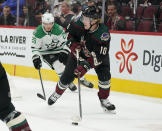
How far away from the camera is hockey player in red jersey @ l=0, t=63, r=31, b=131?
8.13 ft

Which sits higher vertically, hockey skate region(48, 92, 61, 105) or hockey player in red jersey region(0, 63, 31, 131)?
hockey player in red jersey region(0, 63, 31, 131)

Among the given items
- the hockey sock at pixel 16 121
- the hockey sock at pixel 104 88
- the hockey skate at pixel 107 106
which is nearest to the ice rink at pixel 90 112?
the hockey skate at pixel 107 106

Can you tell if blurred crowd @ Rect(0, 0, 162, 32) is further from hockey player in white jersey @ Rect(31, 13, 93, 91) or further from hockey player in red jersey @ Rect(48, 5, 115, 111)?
hockey player in red jersey @ Rect(48, 5, 115, 111)

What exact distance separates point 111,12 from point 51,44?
1.21 m

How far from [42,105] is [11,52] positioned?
2.75 meters

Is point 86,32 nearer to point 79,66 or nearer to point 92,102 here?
point 79,66

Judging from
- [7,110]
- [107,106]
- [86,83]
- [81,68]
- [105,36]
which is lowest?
[86,83]

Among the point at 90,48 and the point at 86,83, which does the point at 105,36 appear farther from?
the point at 86,83

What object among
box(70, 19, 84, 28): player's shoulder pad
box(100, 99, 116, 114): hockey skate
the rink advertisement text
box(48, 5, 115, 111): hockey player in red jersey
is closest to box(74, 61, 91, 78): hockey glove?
box(48, 5, 115, 111): hockey player in red jersey

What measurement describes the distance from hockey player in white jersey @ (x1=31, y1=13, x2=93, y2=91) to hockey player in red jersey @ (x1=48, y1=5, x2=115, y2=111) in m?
0.83

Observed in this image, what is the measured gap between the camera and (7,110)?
2.50 m

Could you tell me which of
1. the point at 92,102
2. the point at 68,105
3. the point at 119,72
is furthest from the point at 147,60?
the point at 68,105

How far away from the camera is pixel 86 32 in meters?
4.36

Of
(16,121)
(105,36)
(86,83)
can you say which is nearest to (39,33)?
(86,83)
